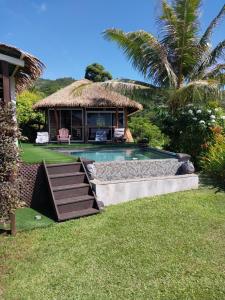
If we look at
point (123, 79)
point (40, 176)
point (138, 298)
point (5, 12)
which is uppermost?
point (5, 12)

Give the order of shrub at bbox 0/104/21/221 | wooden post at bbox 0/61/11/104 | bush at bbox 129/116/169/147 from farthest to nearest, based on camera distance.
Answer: bush at bbox 129/116/169/147
wooden post at bbox 0/61/11/104
shrub at bbox 0/104/21/221

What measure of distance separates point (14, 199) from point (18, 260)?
95 centimetres

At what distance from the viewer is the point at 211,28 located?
1439cm

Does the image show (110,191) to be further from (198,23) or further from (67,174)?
(198,23)

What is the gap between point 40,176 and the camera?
7.48 metres

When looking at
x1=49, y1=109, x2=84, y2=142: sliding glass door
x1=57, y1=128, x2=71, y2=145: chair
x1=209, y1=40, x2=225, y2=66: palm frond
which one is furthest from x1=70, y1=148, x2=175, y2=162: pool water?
x1=49, y1=109, x2=84, y2=142: sliding glass door

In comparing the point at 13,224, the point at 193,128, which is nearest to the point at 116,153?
the point at 193,128

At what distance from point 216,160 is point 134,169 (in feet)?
9.02

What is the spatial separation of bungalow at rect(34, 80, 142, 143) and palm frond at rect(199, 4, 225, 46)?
614 centimetres

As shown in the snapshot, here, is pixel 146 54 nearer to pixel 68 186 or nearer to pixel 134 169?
pixel 134 169

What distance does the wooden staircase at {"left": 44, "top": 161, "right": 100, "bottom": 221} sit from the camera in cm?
684

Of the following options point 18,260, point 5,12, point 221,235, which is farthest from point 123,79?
point 18,260

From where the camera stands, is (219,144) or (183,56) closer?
(219,144)

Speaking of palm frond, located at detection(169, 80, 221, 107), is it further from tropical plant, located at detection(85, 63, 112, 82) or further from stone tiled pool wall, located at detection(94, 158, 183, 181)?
tropical plant, located at detection(85, 63, 112, 82)
